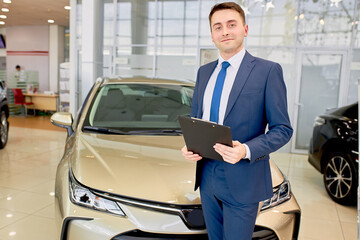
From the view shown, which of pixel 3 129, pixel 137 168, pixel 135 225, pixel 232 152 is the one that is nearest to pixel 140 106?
pixel 137 168

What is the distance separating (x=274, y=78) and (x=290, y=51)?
19.1 ft

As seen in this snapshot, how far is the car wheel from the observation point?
11.8 feet

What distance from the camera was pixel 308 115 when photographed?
6723mm

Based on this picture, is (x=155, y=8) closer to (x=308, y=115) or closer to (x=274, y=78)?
(x=308, y=115)

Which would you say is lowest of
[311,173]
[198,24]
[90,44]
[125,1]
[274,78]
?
[311,173]

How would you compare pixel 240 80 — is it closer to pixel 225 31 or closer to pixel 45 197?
pixel 225 31

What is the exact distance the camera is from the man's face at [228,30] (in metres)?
1.32

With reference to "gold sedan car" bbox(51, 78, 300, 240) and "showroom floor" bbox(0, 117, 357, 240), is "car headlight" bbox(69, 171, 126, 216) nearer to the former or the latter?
"gold sedan car" bbox(51, 78, 300, 240)

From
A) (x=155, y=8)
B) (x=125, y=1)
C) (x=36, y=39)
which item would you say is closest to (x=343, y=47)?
(x=155, y=8)

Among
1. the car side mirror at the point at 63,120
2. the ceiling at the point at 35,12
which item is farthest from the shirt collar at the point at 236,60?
the ceiling at the point at 35,12

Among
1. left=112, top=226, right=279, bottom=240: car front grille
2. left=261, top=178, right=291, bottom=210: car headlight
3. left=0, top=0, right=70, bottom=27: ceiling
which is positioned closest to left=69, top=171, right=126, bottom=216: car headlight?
left=112, top=226, right=279, bottom=240: car front grille

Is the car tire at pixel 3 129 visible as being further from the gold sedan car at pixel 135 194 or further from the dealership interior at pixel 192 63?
the gold sedan car at pixel 135 194

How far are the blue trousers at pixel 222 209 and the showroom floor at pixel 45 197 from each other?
5.66 ft

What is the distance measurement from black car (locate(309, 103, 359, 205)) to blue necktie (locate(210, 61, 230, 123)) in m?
2.70
